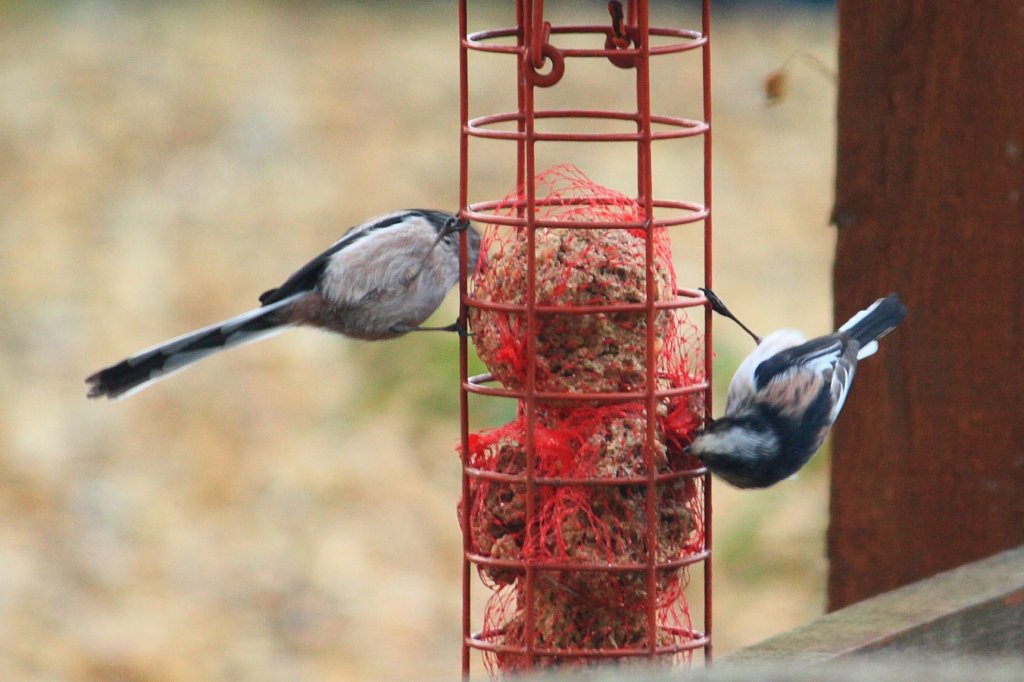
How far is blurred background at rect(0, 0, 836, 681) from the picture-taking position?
7035 mm

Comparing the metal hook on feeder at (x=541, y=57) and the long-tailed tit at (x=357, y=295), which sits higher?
the metal hook on feeder at (x=541, y=57)

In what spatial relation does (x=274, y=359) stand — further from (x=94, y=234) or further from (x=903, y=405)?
(x=903, y=405)

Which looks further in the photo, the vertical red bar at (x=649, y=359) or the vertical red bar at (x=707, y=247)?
the vertical red bar at (x=707, y=247)

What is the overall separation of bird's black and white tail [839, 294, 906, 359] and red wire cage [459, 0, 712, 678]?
1.24 feet

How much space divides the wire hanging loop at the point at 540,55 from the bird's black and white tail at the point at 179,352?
113cm

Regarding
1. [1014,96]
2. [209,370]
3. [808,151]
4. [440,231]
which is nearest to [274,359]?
[209,370]

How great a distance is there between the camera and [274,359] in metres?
8.72

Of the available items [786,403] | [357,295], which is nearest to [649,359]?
[786,403]

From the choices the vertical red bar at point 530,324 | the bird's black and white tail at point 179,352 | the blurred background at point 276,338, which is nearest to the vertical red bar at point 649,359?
the vertical red bar at point 530,324

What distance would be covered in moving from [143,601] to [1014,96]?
499 centimetres

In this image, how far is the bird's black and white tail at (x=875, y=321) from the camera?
3.53 meters

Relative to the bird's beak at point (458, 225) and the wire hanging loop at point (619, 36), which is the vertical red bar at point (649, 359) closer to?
the wire hanging loop at point (619, 36)

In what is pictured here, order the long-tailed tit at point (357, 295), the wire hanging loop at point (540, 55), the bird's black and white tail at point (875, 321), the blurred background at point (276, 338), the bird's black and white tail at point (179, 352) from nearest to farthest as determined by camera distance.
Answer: the wire hanging loop at point (540, 55) < the bird's black and white tail at point (875, 321) < the long-tailed tit at point (357, 295) < the bird's black and white tail at point (179, 352) < the blurred background at point (276, 338)

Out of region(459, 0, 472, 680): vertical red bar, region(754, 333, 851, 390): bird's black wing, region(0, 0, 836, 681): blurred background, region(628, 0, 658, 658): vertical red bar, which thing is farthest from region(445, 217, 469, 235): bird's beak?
region(0, 0, 836, 681): blurred background
